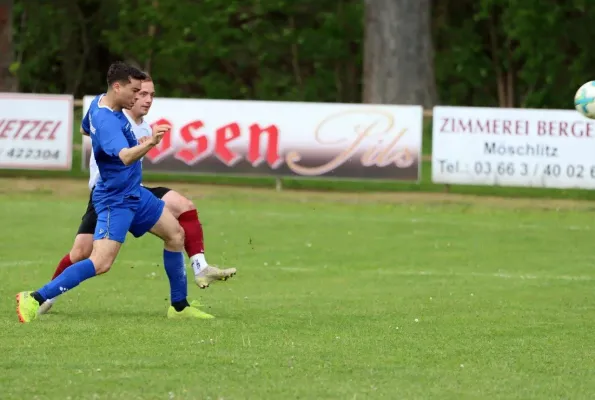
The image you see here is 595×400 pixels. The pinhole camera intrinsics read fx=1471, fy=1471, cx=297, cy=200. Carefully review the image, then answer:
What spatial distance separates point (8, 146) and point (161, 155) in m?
2.44

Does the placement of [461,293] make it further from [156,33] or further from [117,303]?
[156,33]

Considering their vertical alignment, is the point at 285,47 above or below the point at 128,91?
above

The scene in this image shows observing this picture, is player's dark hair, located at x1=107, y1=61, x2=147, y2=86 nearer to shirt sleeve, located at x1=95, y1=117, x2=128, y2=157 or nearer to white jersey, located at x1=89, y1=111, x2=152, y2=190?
shirt sleeve, located at x1=95, y1=117, x2=128, y2=157

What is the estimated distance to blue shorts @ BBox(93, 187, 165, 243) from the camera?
389 inches

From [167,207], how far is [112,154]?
4.50ft

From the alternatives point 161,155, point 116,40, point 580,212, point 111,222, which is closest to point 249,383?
point 111,222

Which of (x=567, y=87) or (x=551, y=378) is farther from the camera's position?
(x=567, y=87)

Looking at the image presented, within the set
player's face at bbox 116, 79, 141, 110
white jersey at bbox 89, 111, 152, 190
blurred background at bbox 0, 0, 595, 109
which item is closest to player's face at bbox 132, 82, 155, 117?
white jersey at bbox 89, 111, 152, 190

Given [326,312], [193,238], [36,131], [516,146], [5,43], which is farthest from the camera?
[5,43]

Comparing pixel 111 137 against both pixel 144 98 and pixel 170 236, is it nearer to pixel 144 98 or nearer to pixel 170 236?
pixel 144 98

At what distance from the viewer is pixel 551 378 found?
7.96 metres

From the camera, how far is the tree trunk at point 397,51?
29109mm

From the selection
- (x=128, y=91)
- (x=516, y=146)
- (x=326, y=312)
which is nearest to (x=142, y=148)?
(x=128, y=91)

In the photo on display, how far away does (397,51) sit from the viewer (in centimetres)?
2925
